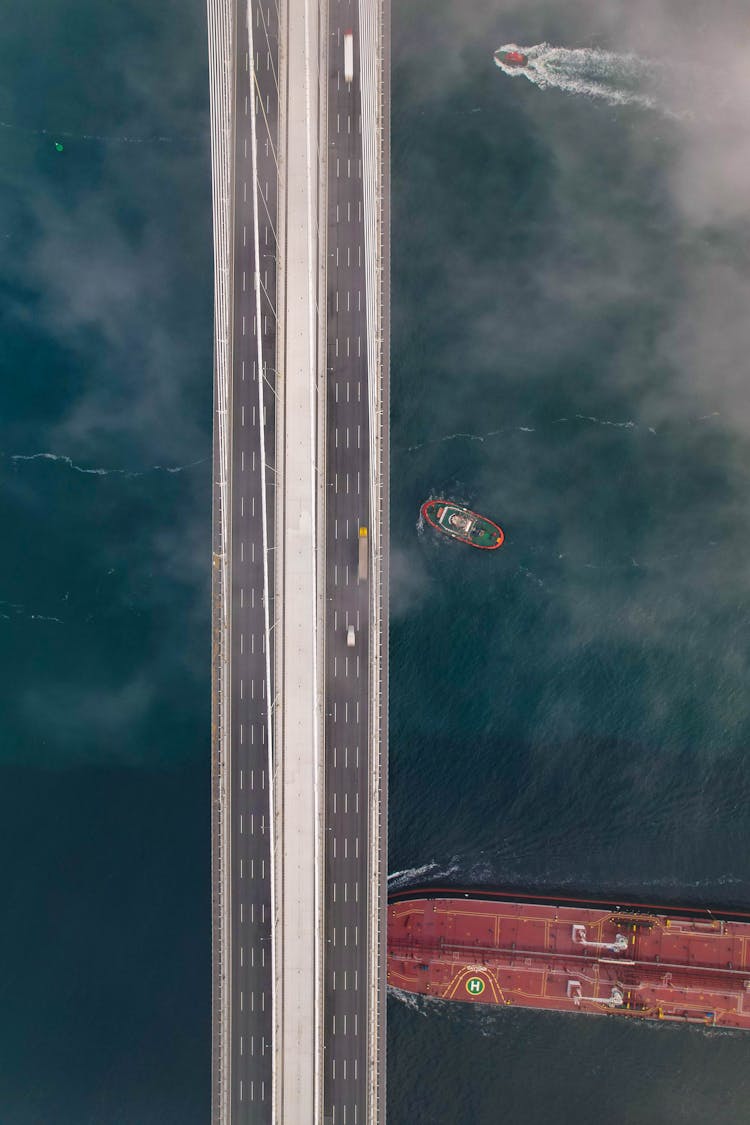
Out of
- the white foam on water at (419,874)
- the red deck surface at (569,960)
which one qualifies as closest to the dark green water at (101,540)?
the white foam on water at (419,874)

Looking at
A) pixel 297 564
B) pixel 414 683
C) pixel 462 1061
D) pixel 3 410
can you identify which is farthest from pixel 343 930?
pixel 3 410

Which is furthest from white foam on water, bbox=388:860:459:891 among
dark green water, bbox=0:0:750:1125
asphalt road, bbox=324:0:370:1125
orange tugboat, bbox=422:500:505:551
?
orange tugboat, bbox=422:500:505:551

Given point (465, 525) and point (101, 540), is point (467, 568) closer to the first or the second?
point (465, 525)

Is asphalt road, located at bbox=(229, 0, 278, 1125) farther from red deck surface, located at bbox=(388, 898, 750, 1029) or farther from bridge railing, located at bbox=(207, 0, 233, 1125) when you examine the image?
red deck surface, located at bbox=(388, 898, 750, 1029)

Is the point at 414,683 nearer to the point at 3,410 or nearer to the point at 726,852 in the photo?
the point at 726,852

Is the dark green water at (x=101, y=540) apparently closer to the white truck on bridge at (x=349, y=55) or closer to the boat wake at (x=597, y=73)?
the white truck on bridge at (x=349, y=55)

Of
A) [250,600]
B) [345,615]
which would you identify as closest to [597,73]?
[345,615]
